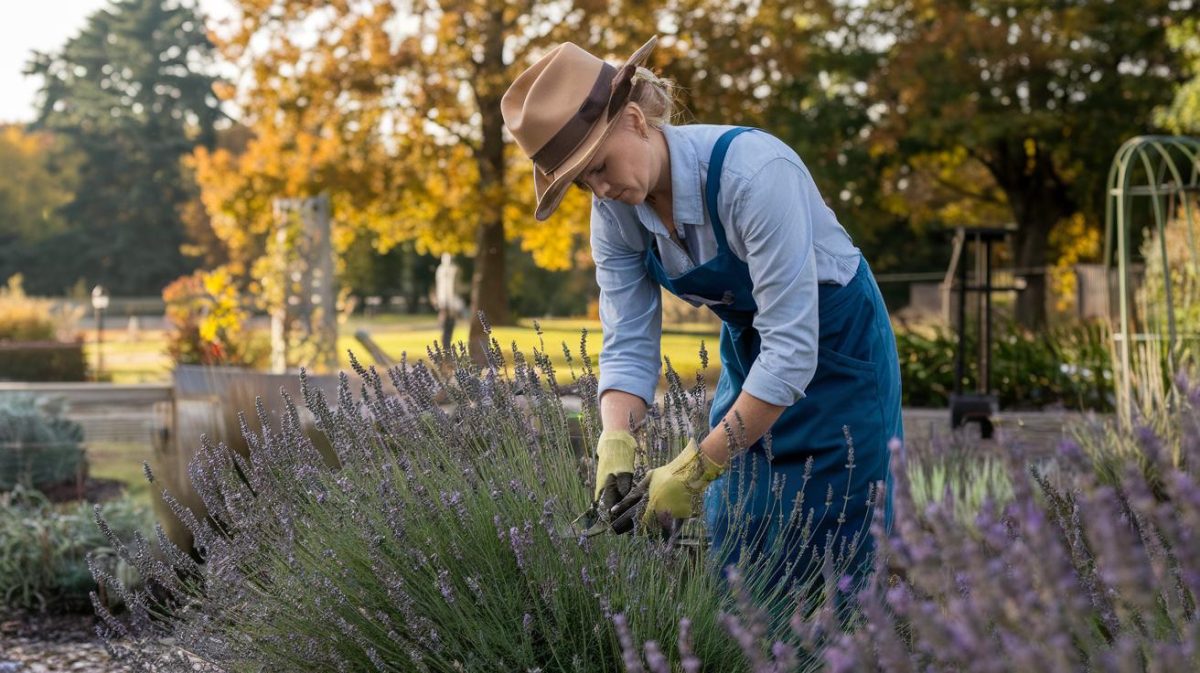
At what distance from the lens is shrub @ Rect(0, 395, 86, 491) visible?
23.6 ft

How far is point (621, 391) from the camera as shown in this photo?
253 cm

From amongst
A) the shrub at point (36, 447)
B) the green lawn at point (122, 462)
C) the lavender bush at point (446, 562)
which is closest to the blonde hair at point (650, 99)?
the lavender bush at point (446, 562)

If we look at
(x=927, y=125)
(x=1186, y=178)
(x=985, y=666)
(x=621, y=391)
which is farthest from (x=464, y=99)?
(x=985, y=666)

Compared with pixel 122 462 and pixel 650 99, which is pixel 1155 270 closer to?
pixel 122 462

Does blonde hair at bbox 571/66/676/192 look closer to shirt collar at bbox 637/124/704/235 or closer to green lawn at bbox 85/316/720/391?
shirt collar at bbox 637/124/704/235

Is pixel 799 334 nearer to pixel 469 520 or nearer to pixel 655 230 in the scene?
pixel 655 230

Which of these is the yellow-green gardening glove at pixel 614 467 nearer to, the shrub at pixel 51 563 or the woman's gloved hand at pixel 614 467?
the woman's gloved hand at pixel 614 467

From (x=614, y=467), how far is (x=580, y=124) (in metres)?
0.64

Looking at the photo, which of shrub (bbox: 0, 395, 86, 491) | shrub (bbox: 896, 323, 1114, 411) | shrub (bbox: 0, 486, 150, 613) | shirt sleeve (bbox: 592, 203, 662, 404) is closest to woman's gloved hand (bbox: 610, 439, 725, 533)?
shirt sleeve (bbox: 592, 203, 662, 404)

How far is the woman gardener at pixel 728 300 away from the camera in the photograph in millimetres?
2180

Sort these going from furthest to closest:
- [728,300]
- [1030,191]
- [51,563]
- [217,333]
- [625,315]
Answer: [1030,191], [217,333], [51,563], [625,315], [728,300]

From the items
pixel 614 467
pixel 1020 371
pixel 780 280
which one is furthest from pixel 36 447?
pixel 1020 371

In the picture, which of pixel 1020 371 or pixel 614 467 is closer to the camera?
pixel 614 467

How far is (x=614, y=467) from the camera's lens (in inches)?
91.9
